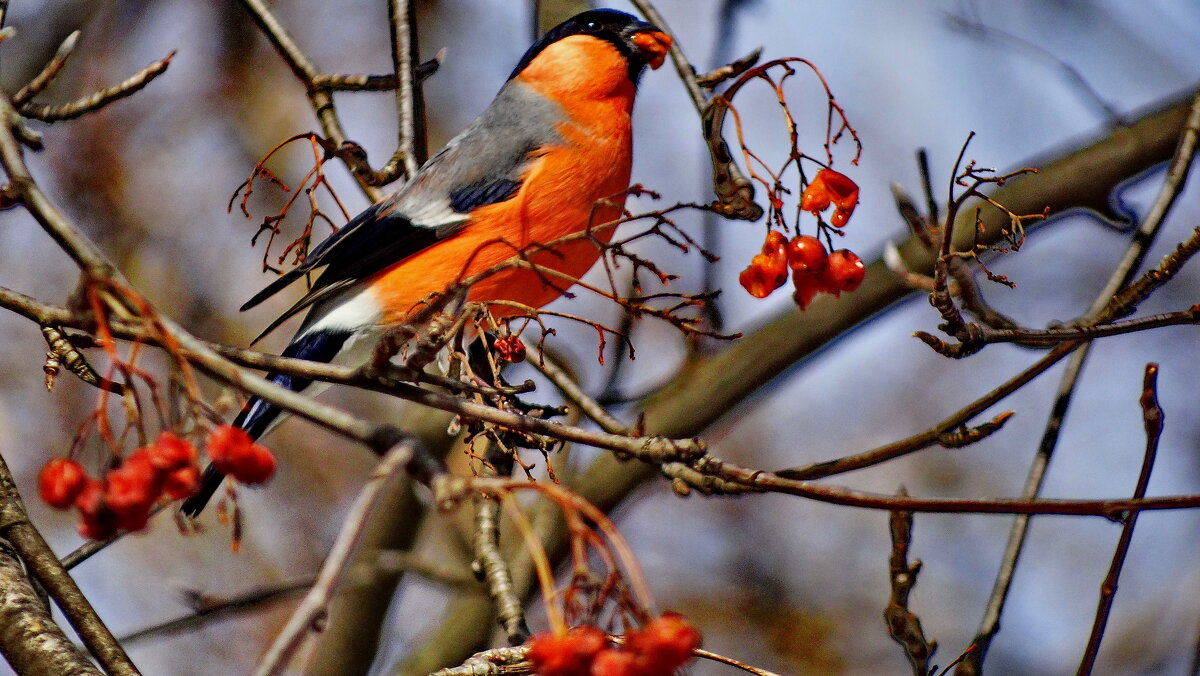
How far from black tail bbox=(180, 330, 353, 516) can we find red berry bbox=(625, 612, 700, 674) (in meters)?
1.03

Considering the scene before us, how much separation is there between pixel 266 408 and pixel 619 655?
1570 millimetres

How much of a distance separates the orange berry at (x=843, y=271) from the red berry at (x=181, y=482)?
124 cm

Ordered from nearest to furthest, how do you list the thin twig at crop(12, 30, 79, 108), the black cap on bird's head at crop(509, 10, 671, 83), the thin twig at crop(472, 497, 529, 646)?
the thin twig at crop(472, 497, 529, 646), the thin twig at crop(12, 30, 79, 108), the black cap on bird's head at crop(509, 10, 671, 83)

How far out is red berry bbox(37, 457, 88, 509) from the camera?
4.08ft

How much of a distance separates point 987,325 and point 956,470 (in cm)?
503

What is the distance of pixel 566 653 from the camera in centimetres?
108

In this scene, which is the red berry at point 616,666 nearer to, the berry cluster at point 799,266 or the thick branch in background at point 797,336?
the berry cluster at point 799,266

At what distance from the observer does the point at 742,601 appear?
6168 millimetres

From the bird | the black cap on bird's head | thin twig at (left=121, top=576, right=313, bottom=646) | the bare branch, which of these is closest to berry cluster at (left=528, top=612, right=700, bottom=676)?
the bare branch

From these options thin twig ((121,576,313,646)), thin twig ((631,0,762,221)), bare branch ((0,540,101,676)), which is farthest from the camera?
thin twig ((121,576,313,646))

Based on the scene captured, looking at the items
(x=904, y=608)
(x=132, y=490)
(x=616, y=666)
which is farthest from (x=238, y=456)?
(x=904, y=608)

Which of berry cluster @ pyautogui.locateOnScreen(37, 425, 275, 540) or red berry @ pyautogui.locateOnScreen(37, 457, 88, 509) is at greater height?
red berry @ pyautogui.locateOnScreen(37, 457, 88, 509)

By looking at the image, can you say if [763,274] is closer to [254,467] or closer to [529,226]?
[529,226]

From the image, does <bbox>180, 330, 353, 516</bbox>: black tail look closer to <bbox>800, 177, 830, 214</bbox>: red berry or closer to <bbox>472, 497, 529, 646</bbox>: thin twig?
<bbox>472, 497, 529, 646</bbox>: thin twig
